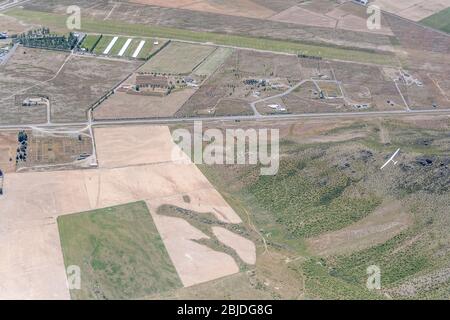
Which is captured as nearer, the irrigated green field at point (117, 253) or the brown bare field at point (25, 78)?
the irrigated green field at point (117, 253)

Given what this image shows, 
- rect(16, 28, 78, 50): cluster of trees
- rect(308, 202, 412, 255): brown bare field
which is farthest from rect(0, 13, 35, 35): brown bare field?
rect(308, 202, 412, 255): brown bare field

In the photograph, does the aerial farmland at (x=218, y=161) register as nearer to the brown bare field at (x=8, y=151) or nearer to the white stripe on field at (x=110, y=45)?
the brown bare field at (x=8, y=151)

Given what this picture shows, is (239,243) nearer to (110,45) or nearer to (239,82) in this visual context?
(239,82)

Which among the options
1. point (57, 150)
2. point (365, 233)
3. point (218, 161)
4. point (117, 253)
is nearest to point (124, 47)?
point (57, 150)

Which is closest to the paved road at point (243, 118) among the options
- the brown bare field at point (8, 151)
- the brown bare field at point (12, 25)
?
the brown bare field at point (8, 151)
